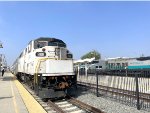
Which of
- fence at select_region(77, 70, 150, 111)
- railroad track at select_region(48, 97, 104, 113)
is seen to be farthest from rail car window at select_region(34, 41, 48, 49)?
fence at select_region(77, 70, 150, 111)

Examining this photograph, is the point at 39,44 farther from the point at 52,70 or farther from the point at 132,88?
the point at 132,88

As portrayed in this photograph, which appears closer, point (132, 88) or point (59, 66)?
point (132, 88)

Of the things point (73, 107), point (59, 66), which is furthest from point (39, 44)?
point (73, 107)

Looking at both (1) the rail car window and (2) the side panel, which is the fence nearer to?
(2) the side panel

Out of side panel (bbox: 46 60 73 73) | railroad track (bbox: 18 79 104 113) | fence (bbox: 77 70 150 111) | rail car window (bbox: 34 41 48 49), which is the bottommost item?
railroad track (bbox: 18 79 104 113)

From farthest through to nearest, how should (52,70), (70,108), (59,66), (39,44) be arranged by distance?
(39,44), (59,66), (52,70), (70,108)

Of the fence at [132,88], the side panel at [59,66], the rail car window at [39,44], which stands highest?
the rail car window at [39,44]

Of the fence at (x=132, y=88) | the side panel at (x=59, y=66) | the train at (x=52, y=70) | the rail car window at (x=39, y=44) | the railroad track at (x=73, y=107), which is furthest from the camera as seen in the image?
the rail car window at (x=39, y=44)

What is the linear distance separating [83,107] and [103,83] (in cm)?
753

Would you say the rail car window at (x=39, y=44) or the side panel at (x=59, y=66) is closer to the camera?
the side panel at (x=59, y=66)

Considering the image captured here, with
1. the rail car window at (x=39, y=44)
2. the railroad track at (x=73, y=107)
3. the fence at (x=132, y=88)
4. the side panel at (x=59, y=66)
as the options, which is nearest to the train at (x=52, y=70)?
the side panel at (x=59, y=66)

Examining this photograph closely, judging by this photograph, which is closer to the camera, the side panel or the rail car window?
the side panel

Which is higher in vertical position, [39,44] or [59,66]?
[39,44]

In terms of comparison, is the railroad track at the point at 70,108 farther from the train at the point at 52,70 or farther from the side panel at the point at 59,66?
the side panel at the point at 59,66
